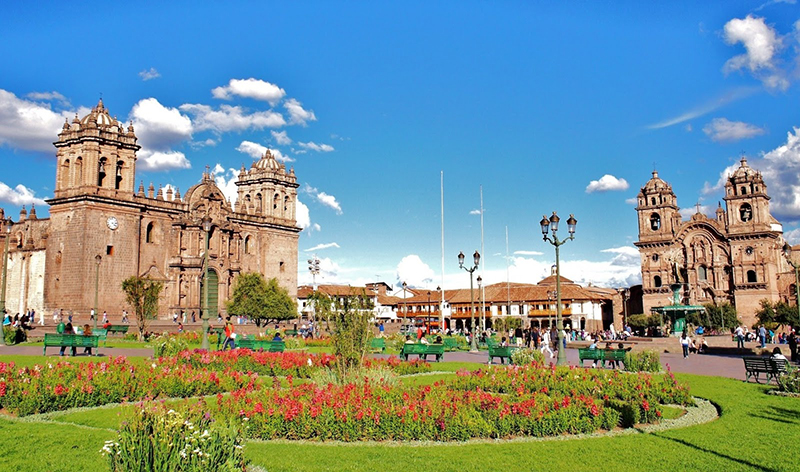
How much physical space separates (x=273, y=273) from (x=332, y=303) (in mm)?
43880

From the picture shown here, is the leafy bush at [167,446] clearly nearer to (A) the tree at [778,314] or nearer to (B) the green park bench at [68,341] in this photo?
(B) the green park bench at [68,341]

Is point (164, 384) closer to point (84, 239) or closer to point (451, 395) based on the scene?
point (451, 395)

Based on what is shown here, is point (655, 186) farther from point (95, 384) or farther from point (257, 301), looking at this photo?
point (95, 384)

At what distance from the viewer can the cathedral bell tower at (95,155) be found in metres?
42.8

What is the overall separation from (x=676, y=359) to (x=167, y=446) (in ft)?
74.7

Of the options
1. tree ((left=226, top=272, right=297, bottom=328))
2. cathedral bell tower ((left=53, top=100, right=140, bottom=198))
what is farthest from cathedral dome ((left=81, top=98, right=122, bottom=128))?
tree ((left=226, top=272, right=297, bottom=328))

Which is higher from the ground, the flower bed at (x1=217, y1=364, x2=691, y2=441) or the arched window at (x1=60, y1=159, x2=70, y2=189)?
the arched window at (x1=60, y1=159, x2=70, y2=189)

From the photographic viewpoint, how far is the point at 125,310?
42.7 m

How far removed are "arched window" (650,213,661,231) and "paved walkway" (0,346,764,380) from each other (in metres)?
41.7

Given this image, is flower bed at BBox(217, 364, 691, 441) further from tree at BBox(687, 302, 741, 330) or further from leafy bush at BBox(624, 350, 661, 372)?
tree at BBox(687, 302, 741, 330)

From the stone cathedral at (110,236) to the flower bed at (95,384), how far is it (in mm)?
26563

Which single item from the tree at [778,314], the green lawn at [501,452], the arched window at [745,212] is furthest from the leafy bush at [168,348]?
the arched window at [745,212]

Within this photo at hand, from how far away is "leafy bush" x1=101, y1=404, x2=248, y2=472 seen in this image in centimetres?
560

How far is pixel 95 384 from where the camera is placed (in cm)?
1198
